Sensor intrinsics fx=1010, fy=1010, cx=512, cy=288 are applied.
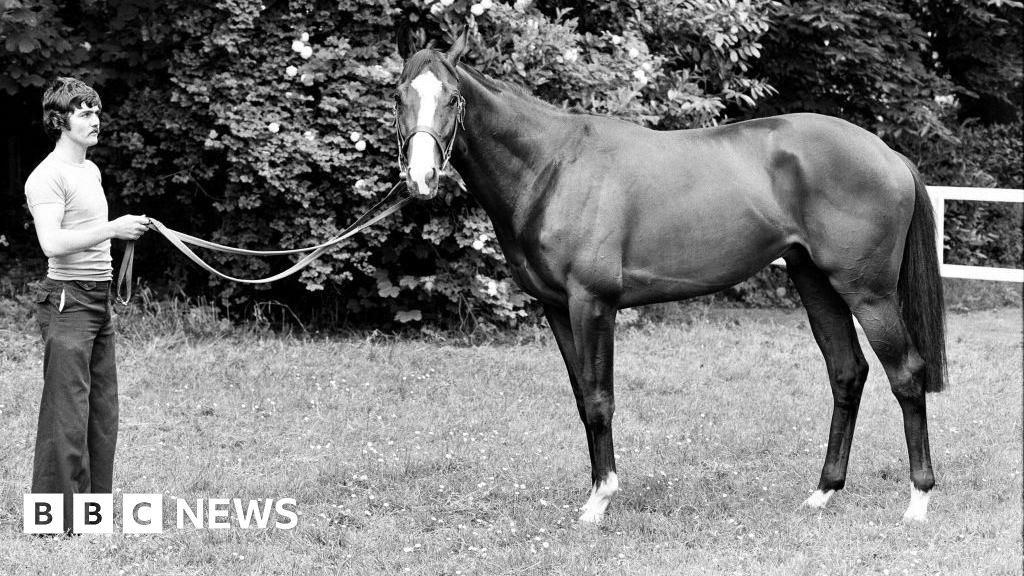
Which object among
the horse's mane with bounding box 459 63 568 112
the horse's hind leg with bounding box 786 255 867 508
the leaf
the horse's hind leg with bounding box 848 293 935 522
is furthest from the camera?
the leaf

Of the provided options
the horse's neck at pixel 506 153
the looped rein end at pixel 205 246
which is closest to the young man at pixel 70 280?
the looped rein end at pixel 205 246

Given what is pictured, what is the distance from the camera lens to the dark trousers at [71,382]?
4.39m

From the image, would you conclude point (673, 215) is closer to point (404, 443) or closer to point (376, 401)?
point (404, 443)

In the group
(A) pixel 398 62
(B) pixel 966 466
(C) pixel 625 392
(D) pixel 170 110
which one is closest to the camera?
(B) pixel 966 466

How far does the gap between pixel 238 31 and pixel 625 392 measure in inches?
172

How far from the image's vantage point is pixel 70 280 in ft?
14.4

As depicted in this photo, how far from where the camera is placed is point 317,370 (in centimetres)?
780

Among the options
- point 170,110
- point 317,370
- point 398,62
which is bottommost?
point 317,370

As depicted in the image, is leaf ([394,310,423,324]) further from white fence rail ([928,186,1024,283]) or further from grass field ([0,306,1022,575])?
white fence rail ([928,186,1024,283])

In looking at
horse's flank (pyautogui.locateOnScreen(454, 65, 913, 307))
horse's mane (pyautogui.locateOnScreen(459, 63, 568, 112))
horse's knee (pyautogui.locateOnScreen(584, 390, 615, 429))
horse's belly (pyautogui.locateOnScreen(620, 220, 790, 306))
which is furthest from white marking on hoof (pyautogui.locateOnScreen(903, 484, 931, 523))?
horse's mane (pyautogui.locateOnScreen(459, 63, 568, 112))

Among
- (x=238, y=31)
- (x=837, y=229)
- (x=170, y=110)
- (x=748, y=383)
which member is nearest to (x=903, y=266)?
(x=837, y=229)

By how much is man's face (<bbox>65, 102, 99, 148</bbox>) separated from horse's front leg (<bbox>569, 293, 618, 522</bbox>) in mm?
2280

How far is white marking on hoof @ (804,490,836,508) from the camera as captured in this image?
206 inches

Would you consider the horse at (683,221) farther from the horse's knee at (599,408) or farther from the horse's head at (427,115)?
the horse's head at (427,115)
